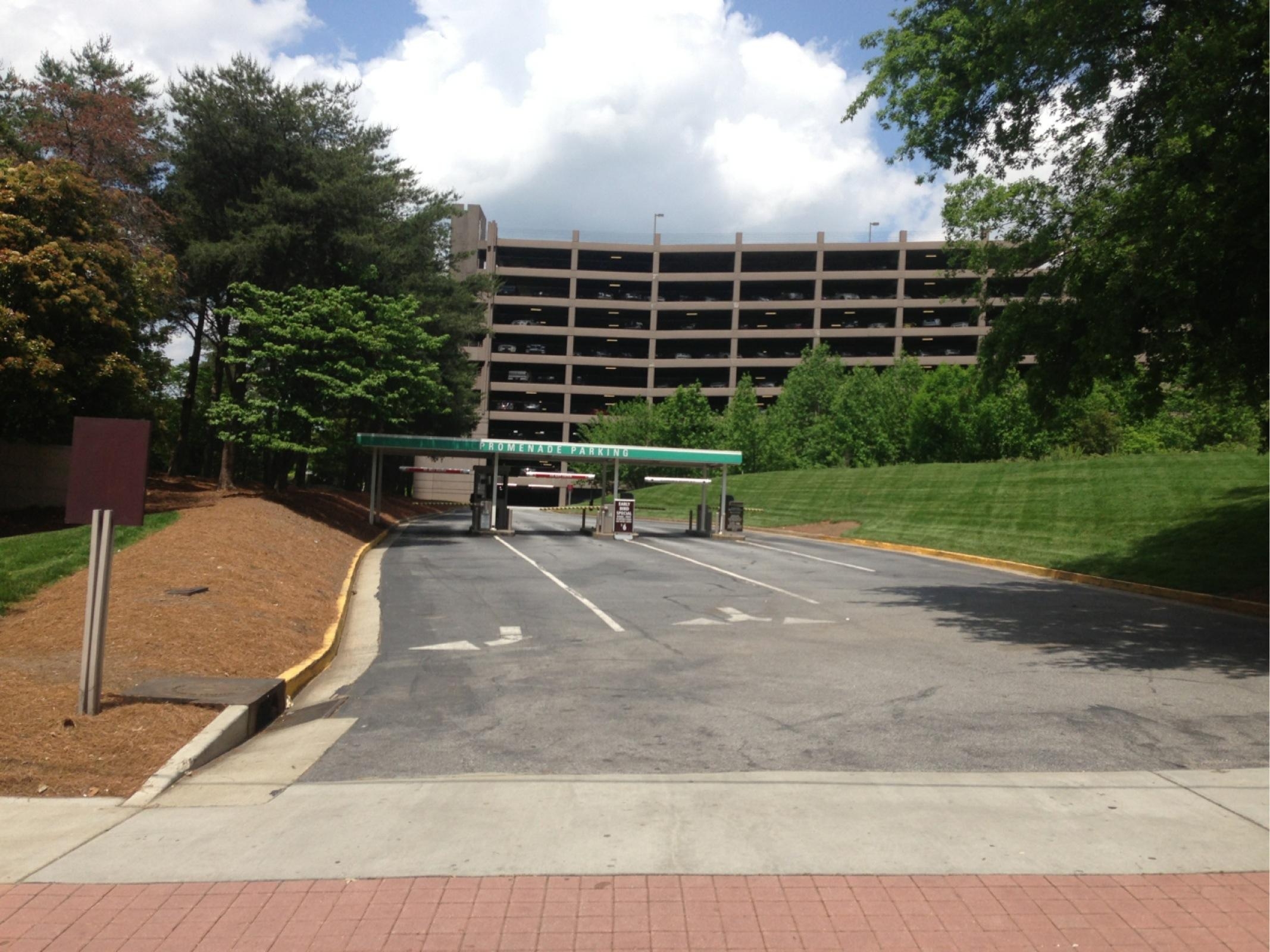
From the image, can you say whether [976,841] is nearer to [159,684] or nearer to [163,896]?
[163,896]

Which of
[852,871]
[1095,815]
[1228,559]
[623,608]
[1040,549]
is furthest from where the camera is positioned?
[1040,549]

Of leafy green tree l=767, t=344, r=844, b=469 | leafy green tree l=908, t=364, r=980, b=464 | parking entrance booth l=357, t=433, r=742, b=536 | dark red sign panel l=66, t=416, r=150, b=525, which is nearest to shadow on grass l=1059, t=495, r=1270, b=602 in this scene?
parking entrance booth l=357, t=433, r=742, b=536

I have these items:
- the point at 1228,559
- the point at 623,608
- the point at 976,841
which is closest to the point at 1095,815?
the point at 976,841

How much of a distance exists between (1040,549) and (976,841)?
938 inches

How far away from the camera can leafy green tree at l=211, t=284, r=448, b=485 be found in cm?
2608

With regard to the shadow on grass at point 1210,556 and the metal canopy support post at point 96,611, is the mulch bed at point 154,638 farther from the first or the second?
the shadow on grass at point 1210,556

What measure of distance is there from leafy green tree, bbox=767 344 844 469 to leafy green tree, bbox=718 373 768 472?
0.68m

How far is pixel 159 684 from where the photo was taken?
8547 millimetres

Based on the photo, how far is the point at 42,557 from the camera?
50.0 feet

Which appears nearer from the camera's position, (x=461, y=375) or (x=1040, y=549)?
(x=1040, y=549)

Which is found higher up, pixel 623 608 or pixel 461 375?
pixel 461 375

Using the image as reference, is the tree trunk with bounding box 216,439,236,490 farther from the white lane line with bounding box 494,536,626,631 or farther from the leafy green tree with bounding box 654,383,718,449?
the leafy green tree with bounding box 654,383,718,449

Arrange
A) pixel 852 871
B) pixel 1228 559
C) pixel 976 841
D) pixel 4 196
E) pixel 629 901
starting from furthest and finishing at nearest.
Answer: pixel 1228 559 → pixel 4 196 → pixel 976 841 → pixel 852 871 → pixel 629 901

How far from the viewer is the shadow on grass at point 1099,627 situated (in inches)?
430
